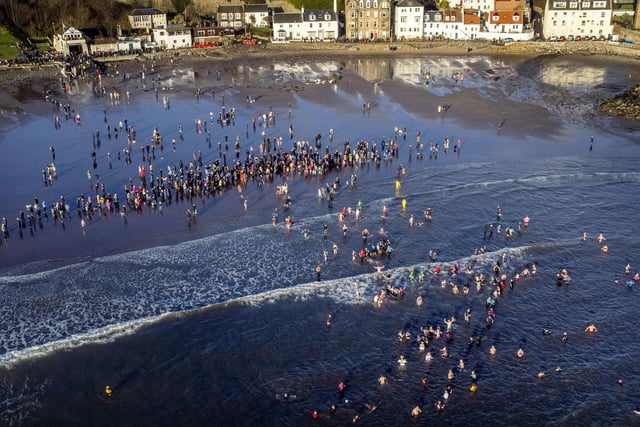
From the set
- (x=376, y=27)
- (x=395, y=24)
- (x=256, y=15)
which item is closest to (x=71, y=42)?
(x=256, y=15)

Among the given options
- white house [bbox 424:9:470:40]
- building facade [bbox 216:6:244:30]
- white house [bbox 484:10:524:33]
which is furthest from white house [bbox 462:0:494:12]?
building facade [bbox 216:6:244:30]

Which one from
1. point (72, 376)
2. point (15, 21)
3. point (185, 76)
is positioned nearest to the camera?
point (72, 376)

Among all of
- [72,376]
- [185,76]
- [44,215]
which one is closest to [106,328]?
[72,376]

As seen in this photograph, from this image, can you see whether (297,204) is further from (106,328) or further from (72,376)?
(72,376)

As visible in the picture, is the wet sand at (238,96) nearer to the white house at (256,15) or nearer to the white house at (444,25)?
the white house at (444,25)

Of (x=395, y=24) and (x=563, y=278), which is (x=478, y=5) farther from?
(x=563, y=278)

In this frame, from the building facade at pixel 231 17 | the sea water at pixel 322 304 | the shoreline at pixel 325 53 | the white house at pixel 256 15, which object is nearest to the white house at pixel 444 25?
the shoreline at pixel 325 53
